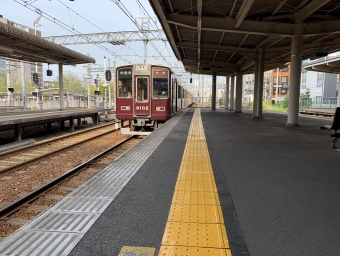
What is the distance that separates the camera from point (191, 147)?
272 inches

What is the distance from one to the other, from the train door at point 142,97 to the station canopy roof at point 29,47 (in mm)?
5823

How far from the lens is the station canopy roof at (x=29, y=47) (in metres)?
12.0

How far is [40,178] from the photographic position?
619cm

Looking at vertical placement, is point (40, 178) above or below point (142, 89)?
below

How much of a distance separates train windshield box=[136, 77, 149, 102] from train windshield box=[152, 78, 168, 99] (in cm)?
37

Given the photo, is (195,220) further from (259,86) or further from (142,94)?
(259,86)

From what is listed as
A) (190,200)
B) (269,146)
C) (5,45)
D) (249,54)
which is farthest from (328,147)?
(5,45)

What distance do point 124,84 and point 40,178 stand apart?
6.88m

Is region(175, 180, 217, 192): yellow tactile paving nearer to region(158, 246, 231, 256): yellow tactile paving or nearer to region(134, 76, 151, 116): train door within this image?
region(158, 246, 231, 256): yellow tactile paving

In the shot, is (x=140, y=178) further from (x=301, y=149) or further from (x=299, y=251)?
(x=301, y=149)

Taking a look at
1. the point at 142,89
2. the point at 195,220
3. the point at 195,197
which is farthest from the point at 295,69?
the point at 195,220

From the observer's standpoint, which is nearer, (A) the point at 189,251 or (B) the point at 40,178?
(A) the point at 189,251

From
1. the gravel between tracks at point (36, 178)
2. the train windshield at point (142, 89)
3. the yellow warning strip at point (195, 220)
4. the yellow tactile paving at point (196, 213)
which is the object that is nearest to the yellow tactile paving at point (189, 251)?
the yellow warning strip at point (195, 220)

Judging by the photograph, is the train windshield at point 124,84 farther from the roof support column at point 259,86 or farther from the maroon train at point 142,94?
the roof support column at point 259,86
